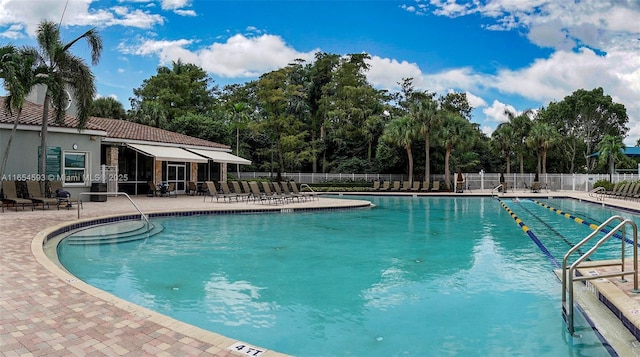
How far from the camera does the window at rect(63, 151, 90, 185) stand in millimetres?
19969

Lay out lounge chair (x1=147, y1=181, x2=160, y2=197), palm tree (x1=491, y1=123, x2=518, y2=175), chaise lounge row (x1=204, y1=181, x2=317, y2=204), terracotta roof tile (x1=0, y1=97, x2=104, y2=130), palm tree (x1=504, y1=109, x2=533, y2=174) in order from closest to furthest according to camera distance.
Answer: terracotta roof tile (x1=0, y1=97, x2=104, y2=130) → chaise lounge row (x1=204, y1=181, x2=317, y2=204) → lounge chair (x1=147, y1=181, x2=160, y2=197) → palm tree (x1=491, y1=123, x2=518, y2=175) → palm tree (x1=504, y1=109, x2=533, y2=174)

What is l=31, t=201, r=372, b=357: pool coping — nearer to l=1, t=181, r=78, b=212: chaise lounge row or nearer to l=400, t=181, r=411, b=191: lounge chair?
l=1, t=181, r=78, b=212: chaise lounge row

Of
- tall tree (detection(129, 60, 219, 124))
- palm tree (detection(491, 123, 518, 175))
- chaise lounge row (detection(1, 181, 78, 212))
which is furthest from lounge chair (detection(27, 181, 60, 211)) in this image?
palm tree (detection(491, 123, 518, 175))

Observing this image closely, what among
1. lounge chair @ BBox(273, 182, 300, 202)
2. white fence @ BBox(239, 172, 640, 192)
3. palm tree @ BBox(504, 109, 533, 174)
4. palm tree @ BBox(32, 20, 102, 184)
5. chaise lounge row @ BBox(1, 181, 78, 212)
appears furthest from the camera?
palm tree @ BBox(504, 109, 533, 174)

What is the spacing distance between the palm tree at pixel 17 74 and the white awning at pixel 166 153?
7.57 m

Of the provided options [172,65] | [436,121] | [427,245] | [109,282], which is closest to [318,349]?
[109,282]

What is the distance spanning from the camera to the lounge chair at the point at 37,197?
1566 cm

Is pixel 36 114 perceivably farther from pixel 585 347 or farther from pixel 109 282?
pixel 585 347

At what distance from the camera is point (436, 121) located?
118 feet

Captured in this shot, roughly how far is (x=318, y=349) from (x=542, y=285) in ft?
15.5

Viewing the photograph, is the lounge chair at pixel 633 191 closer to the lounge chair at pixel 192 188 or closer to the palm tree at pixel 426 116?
the palm tree at pixel 426 116

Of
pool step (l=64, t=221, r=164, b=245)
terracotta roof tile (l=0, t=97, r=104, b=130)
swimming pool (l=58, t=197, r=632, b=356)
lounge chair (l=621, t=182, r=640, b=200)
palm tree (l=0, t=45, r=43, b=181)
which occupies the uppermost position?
palm tree (l=0, t=45, r=43, b=181)

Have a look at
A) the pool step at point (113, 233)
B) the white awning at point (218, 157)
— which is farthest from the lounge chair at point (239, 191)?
the pool step at point (113, 233)

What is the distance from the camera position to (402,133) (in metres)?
36.4
